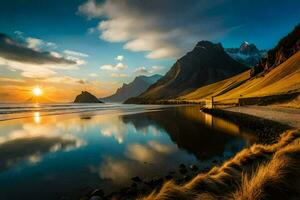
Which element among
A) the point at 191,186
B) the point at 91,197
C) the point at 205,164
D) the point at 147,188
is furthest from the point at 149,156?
the point at 191,186

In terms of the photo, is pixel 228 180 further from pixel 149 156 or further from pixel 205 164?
pixel 149 156

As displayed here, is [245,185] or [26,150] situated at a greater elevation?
[245,185]

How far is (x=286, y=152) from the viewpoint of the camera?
42.6 feet

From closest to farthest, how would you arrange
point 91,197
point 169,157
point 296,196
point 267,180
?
point 296,196
point 267,180
point 91,197
point 169,157

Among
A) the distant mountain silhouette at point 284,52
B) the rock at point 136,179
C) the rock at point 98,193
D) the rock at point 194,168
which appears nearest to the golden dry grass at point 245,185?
the rock at point 98,193

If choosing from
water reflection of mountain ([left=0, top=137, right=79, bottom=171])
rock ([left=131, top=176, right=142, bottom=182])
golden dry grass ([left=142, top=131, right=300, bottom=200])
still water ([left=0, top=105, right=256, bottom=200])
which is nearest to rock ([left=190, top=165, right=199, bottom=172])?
still water ([left=0, top=105, right=256, bottom=200])

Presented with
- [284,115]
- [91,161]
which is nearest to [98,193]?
[91,161]

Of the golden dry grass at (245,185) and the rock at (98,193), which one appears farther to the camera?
the rock at (98,193)

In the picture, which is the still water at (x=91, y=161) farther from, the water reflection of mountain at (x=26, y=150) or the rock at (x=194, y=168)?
the rock at (x=194, y=168)

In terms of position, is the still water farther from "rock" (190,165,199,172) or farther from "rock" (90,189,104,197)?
"rock" (190,165,199,172)

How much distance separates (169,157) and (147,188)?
709 centimetres

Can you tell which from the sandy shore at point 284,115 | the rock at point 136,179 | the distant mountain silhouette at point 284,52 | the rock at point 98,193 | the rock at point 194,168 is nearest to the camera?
the rock at point 98,193

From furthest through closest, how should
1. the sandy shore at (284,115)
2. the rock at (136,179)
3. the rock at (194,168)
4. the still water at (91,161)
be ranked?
the sandy shore at (284,115) < the rock at (194,168) < the rock at (136,179) < the still water at (91,161)

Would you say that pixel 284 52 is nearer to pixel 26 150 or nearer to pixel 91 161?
pixel 91 161
